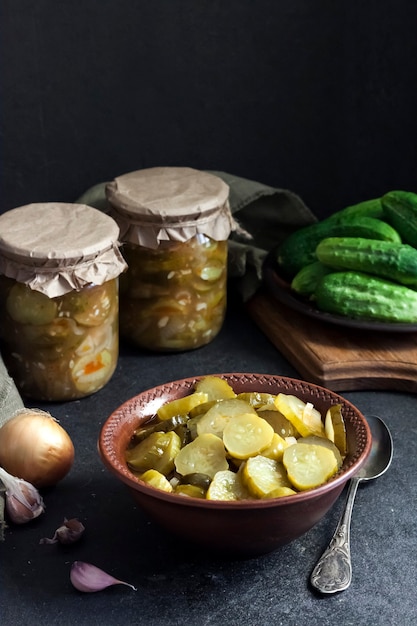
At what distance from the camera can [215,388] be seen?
1328 millimetres

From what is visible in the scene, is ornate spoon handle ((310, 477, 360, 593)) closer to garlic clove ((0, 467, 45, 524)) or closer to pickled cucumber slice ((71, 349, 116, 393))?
garlic clove ((0, 467, 45, 524))

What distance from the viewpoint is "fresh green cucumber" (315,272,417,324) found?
1.66 m

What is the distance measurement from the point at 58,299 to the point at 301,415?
45 cm

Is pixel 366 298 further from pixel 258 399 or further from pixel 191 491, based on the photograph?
pixel 191 491

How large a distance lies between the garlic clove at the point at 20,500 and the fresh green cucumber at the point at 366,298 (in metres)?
0.65

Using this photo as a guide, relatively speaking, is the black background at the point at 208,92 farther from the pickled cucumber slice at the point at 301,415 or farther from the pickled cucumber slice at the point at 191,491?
the pickled cucumber slice at the point at 191,491

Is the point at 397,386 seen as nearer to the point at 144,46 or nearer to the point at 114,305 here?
the point at 114,305

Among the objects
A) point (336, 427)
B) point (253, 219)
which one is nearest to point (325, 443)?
point (336, 427)

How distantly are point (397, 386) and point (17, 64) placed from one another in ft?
3.04

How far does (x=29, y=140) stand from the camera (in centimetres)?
189

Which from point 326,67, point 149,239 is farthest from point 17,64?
point 326,67

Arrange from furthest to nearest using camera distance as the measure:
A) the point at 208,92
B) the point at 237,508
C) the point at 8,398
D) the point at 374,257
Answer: the point at 208,92 → the point at 374,257 → the point at 8,398 → the point at 237,508

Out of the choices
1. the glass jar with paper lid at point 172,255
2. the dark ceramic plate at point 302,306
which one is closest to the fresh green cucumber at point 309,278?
the dark ceramic plate at point 302,306

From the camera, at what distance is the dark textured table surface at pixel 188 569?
1.13 metres
